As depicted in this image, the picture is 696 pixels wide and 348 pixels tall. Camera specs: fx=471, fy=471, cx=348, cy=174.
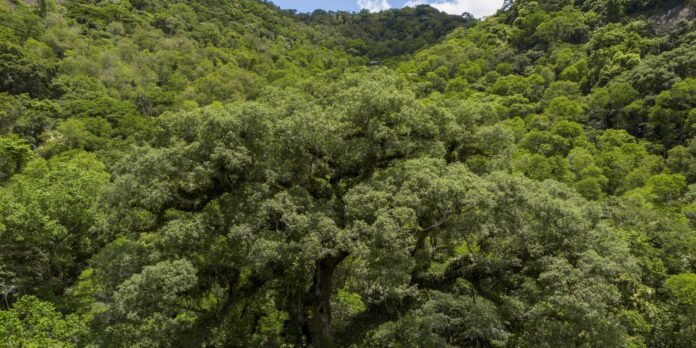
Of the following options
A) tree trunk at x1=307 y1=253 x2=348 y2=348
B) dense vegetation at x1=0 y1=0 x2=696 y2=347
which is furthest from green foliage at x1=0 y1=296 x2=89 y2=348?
tree trunk at x1=307 y1=253 x2=348 y2=348

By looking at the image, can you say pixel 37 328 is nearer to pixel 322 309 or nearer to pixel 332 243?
pixel 322 309

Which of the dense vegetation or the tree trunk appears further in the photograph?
the tree trunk

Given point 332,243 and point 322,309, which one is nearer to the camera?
point 332,243

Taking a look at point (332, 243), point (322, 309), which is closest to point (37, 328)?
point (322, 309)

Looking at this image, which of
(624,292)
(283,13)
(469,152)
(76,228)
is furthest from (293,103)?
(283,13)

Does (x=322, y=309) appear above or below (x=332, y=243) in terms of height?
below

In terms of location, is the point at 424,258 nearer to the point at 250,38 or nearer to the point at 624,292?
the point at 624,292

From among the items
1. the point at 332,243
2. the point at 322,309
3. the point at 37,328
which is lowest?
the point at 322,309

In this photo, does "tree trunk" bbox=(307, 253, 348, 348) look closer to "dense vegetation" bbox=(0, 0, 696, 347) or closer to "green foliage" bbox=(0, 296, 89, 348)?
"dense vegetation" bbox=(0, 0, 696, 347)

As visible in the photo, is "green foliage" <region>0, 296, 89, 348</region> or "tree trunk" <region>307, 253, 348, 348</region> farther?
"tree trunk" <region>307, 253, 348, 348</region>

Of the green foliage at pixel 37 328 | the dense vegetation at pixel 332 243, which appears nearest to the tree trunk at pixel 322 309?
A: the dense vegetation at pixel 332 243

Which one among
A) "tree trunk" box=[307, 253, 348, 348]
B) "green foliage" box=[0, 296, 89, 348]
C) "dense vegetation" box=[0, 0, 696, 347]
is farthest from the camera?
"tree trunk" box=[307, 253, 348, 348]

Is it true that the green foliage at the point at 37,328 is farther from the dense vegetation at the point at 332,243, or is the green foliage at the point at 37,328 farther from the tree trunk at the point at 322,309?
the tree trunk at the point at 322,309

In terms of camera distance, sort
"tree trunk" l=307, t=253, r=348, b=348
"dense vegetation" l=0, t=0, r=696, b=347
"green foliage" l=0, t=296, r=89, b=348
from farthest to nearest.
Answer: "tree trunk" l=307, t=253, r=348, b=348 → "green foliage" l=0, t=296, r=89, b=348 → "dense vegetation" l=0, t=0, r=696, b=347
